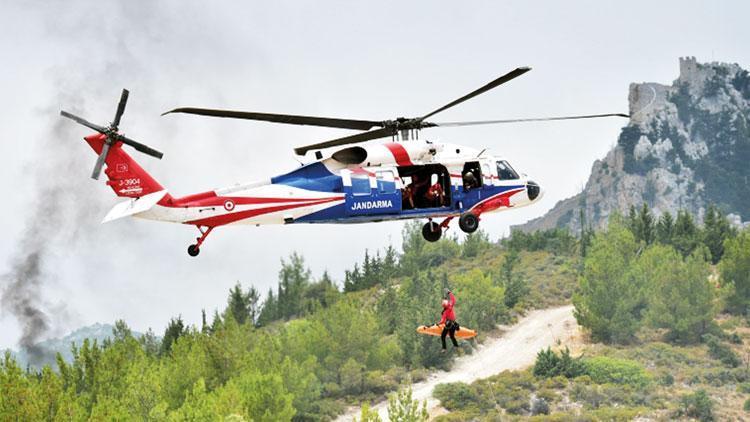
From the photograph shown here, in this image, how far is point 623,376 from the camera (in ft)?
336

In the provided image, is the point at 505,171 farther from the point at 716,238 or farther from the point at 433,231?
the point at 716,238

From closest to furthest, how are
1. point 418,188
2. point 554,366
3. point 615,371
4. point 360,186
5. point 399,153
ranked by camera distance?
point 360,186, point 399,153, point 418,188, point 554,366, point 615,371

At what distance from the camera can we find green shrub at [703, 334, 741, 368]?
10981 centimetres

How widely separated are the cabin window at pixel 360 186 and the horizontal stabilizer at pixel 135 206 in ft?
16.2

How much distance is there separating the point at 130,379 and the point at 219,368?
14.3 m

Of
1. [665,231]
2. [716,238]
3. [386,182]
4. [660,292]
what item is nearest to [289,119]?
[386,182]

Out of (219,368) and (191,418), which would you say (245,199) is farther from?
(219,368)

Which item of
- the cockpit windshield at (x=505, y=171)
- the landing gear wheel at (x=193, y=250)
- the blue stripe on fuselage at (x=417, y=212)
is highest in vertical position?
the cockpit windshield at (x=505, y=171)

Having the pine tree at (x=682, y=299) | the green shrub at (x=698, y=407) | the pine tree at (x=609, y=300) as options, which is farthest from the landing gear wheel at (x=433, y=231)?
the pine tree at (x=682, y=299)

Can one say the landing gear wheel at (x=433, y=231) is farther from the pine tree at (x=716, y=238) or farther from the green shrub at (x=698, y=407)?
the pine tree at (x=716, y=238)

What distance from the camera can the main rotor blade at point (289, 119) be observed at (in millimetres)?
27391

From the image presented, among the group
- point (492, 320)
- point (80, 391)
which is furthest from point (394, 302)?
point (80, 391)

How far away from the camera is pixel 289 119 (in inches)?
1152

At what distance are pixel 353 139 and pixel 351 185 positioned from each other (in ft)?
6.83
